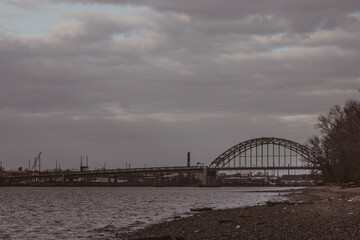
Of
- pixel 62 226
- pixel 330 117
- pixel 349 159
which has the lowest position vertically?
pixel 62 226

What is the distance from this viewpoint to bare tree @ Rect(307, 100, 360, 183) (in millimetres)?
64619

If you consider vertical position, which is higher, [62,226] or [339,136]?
[339,136]

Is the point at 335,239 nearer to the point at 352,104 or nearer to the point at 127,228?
the point at 127,228

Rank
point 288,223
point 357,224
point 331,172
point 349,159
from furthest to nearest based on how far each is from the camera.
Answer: point 331,172
point 349,159
point 288,223
point 357,224

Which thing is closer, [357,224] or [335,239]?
[335,239]

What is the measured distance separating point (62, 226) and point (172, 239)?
16.3 m

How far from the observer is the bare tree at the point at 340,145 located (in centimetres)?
6462

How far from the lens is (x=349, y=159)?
75.9 meters

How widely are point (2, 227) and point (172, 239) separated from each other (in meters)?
18.9

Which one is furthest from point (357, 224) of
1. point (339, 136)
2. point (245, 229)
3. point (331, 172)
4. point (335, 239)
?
point (331, 172)

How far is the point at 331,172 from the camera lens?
92938 mm

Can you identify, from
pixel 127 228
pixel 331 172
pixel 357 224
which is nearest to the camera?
pixel 357 224

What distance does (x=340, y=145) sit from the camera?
7312 centimetres

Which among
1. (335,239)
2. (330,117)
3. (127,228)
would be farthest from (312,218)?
(330,117)
